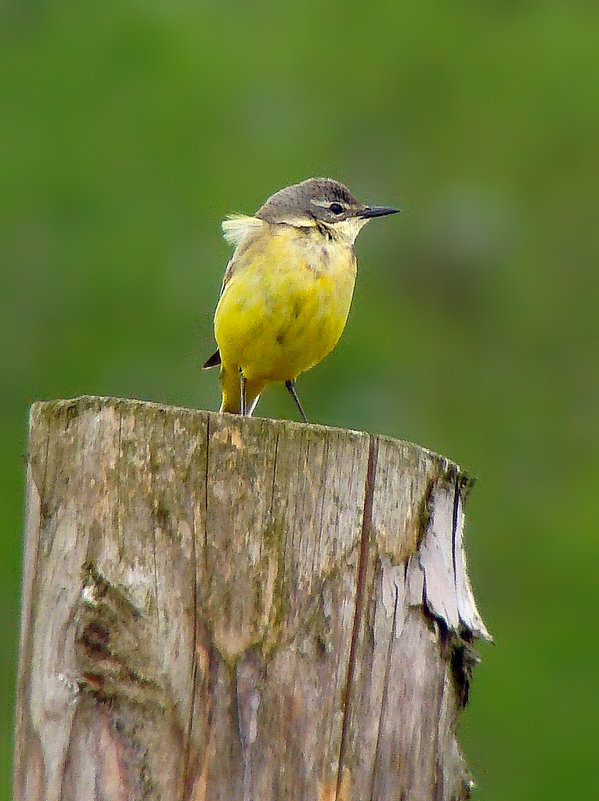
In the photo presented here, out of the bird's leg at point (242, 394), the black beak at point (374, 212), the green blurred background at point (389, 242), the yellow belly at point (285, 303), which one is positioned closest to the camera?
the yellow belly at point (285, 303)

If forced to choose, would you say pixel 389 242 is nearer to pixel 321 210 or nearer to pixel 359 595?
pixel 321 210

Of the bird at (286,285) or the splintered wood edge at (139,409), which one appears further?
the bird at (286,285)

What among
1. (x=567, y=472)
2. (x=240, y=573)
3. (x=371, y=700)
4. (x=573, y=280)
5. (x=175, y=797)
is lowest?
(x=175, y=797)

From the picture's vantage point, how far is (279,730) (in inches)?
142

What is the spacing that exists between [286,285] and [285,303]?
0.07 m

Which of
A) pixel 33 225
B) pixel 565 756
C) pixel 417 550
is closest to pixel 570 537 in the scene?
pixel 565 756

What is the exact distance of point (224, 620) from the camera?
143 inches

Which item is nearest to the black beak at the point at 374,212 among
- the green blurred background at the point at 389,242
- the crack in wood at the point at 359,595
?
the crack in wood at the point at 359,595

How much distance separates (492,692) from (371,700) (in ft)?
30.2

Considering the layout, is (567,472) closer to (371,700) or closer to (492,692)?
(492,692)

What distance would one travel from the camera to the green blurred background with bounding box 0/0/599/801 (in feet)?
42.0

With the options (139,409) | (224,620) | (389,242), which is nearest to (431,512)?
(224,620)

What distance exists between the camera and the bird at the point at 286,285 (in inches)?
253

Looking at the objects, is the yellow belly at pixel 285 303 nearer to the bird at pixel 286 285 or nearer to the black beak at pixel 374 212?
the bird at pixel 286 285
